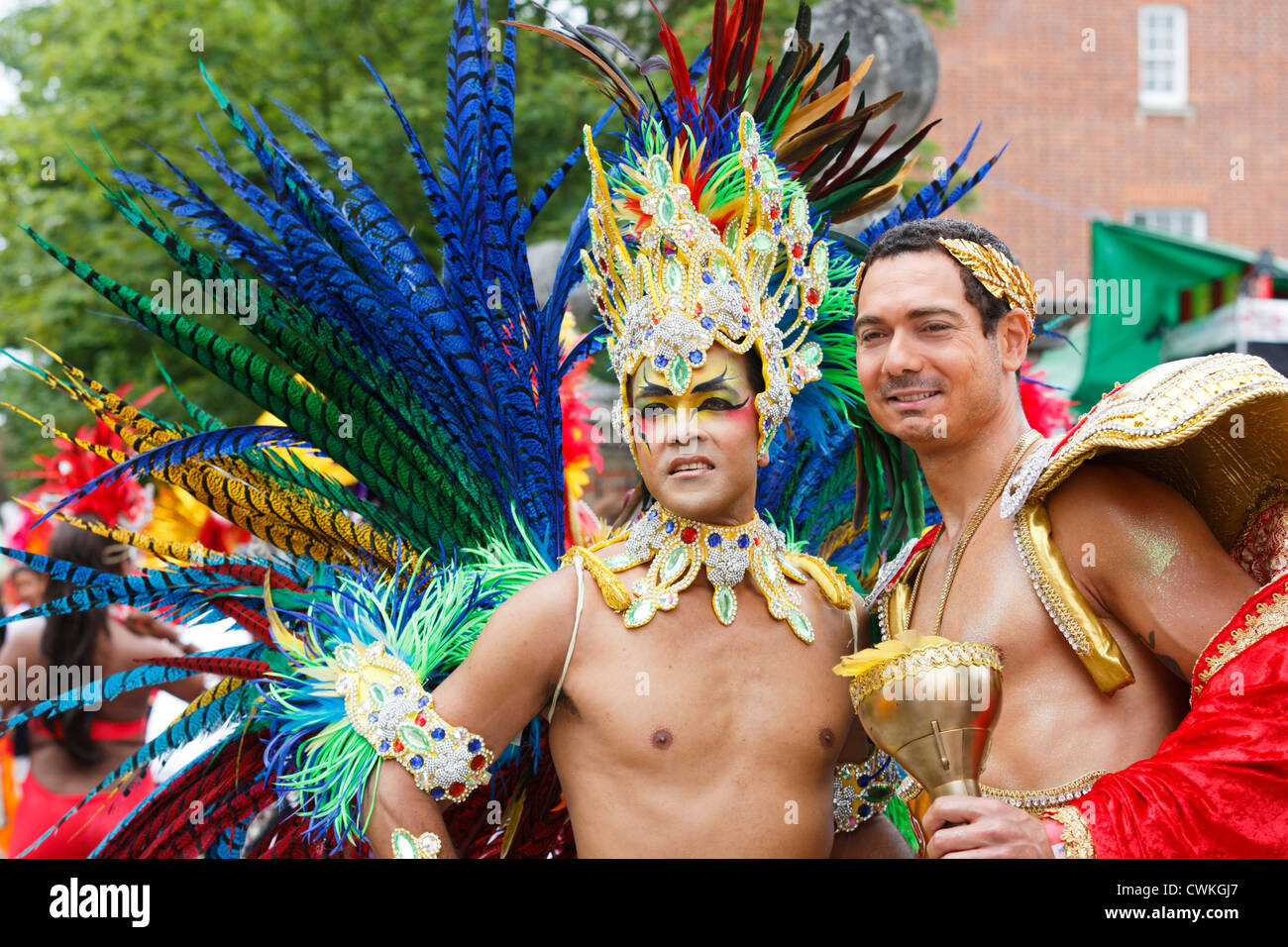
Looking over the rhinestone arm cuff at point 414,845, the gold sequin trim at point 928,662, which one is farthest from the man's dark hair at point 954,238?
the rhinestone arm cuff at point 414,845

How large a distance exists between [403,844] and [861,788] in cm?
93

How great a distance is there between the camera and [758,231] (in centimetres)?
258

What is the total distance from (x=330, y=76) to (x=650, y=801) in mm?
7898

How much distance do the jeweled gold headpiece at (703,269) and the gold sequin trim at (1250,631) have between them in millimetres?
905

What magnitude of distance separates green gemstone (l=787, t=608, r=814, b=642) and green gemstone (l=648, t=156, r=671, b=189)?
0.87m

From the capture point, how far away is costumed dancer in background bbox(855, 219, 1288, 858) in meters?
1.93

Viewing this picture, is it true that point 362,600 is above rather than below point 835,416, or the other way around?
below

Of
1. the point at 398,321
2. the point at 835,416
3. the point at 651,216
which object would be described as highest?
the point at 651,216

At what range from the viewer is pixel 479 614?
8.74 feet

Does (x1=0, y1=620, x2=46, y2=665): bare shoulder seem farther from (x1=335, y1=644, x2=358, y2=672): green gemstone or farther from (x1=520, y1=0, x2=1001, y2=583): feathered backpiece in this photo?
(x1=520, y1=0, x2=1001, y2=583): feathered backpiece

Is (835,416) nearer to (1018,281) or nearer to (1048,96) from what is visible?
(1018,281)

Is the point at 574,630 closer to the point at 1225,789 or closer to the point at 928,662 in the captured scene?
the point at 928,662

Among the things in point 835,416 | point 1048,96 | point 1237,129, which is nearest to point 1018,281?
point 835,416
